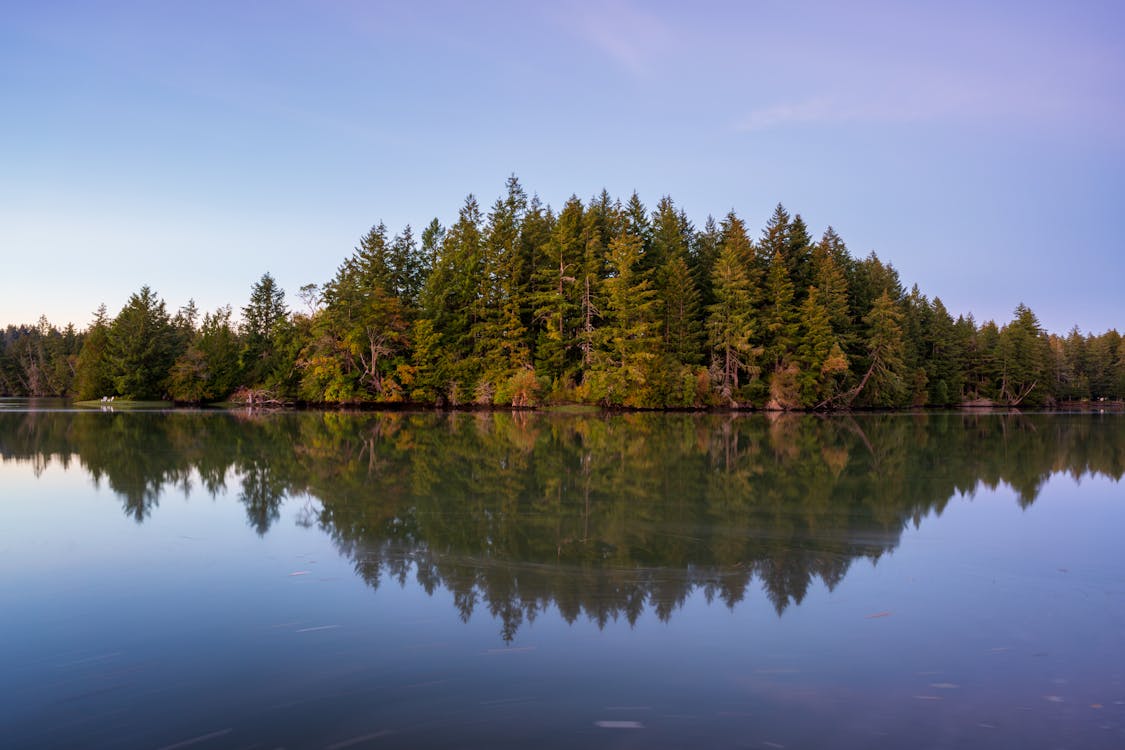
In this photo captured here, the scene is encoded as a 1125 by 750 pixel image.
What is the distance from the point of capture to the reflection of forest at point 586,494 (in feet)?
19.2

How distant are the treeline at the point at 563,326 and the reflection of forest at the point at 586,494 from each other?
20.7 meters

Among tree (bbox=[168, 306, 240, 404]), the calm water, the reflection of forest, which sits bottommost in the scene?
the calm water

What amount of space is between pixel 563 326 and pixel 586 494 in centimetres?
3449

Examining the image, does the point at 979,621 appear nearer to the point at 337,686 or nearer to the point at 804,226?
the point at 337,686

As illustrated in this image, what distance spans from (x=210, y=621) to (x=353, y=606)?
3.06ft

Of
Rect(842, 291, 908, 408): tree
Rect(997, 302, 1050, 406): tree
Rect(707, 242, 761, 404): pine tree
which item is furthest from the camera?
Rect(997, 302, 1050, 406): tree

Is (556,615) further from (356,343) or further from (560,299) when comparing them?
(356,343)

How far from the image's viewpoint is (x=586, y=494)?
33.5ft

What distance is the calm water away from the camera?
333cm

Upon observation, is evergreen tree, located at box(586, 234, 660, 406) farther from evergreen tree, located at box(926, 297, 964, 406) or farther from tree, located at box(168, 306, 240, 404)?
evergreen tree, located at box(926, 297, 964, 406)

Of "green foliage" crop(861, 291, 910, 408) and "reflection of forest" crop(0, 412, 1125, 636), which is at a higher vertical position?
"green foliage" crop(861, 291, 910, 408)

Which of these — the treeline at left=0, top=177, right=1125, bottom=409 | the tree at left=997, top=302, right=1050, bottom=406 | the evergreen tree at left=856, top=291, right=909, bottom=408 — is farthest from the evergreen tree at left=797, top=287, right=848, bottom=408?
the tree at left=997, top=302, right=1050, bottom=406

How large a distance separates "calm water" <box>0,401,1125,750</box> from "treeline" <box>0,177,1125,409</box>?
3102 cm

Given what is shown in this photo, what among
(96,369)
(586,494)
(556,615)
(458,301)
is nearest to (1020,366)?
(458,301)
